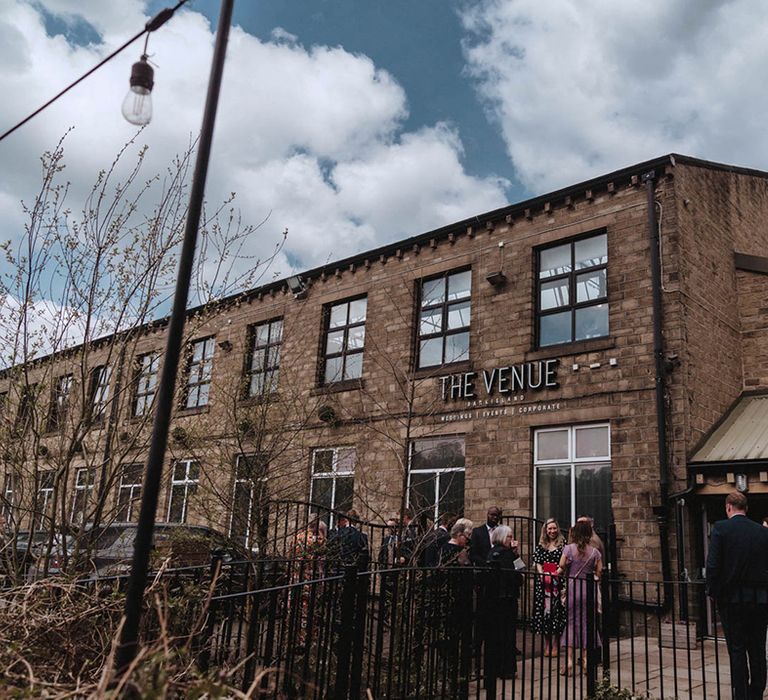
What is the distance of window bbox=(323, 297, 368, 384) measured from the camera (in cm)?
1644

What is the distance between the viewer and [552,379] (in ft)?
41.4

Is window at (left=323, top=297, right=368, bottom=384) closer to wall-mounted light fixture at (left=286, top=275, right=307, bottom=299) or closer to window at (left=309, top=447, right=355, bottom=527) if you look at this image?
wall-mounted light fixture at (left=286, top=275, right=307, bottom=299)

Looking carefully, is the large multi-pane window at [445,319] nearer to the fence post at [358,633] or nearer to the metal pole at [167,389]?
the fence post at [358,633]

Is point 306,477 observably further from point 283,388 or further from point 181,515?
point 181,515

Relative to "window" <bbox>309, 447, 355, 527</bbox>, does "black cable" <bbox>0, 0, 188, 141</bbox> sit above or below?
above

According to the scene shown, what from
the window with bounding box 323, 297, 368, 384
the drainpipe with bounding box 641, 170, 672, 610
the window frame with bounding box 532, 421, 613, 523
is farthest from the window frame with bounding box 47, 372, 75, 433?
the window with bounding box 323, 297, 368, 384

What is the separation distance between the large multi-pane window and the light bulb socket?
10.3 m

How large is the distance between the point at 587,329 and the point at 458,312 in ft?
9.58

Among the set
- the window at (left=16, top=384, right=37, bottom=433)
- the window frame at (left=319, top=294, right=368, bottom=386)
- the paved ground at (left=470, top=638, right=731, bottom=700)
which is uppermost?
the window frame at (left=319, top=294, right=368, bottom=386)

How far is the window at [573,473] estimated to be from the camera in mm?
11781

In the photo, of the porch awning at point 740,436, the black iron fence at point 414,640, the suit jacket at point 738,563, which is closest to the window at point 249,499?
the black iron fence at point 414,640

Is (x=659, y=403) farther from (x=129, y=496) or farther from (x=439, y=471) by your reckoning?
(x=129, y=496)

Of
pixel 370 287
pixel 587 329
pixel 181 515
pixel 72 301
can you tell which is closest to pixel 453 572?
pixel 72 301

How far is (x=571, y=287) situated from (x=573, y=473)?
3.30 m
